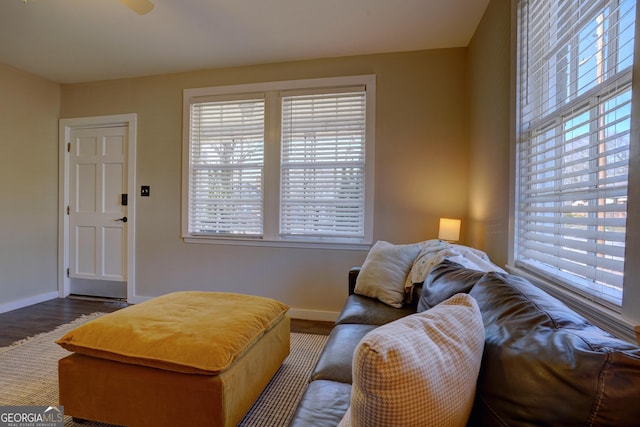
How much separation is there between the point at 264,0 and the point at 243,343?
222 cm

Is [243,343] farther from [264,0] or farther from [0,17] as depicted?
[0,17]

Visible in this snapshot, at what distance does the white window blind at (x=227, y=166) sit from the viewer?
3049mm

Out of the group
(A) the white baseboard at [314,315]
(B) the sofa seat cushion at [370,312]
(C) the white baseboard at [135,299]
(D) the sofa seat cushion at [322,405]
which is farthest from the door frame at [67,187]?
(D) the sofa seat cushion at [322,405]

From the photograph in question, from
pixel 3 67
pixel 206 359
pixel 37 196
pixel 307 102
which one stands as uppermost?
pixel 3 67

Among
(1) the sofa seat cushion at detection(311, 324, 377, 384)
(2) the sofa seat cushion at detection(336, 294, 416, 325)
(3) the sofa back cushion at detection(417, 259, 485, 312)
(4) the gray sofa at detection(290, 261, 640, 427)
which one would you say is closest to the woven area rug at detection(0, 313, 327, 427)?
(1) the sofa seat cushion at detection(311, 324, 377, 384)

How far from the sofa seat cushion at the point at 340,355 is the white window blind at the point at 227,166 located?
175 cm

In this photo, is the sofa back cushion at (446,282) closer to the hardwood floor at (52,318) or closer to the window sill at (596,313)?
the window sill at (596,313)

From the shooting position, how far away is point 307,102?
9.60ft

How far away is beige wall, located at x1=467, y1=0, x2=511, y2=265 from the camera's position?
1869 mm

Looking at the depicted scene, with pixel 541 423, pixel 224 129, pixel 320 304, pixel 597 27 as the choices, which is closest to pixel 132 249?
pixel 224 129

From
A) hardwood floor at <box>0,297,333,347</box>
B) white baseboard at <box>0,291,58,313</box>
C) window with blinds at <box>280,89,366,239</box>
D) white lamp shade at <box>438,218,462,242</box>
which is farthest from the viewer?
white baseboard at <box>0,291,58,313</box>

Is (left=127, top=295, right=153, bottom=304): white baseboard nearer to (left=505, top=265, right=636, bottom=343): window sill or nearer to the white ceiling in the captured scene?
the white ceiling

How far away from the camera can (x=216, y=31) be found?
2.48 m

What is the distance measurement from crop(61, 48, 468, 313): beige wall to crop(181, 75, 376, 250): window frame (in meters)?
0.07
